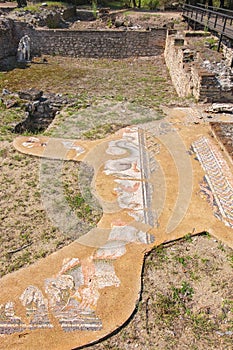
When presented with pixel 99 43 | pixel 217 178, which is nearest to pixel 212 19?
pixel 99 43


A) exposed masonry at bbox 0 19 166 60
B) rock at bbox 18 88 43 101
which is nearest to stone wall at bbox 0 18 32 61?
exposed masonry at bbox 0 19 166 60

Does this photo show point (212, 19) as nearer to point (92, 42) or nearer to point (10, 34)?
point (92, 42)

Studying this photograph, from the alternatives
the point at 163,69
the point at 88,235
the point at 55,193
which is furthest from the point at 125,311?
the point at 163,69

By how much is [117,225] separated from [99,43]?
14.0 metres

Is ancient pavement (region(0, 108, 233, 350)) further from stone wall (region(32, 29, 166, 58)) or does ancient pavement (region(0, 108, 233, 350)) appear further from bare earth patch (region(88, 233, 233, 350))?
stone wall (region(32, 29, 166, 58))

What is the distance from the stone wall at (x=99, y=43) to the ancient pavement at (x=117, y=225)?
1015 centimetres

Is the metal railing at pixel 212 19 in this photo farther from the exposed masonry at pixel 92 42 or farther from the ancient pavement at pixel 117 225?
the ancient pavement at pixel 117 225

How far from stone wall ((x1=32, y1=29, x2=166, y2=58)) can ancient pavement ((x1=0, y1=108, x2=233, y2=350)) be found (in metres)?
10.1

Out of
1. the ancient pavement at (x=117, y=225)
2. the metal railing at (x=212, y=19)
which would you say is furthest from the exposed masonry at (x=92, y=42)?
the ancient pavement at (x=117, y=225)

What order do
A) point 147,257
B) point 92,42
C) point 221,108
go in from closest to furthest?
point 147,257 < point 221,108 < point 92,42

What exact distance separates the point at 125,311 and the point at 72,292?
0.66 metres

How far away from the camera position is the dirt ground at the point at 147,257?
11.3 ft

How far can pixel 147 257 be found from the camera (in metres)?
4.32

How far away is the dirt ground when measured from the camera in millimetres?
3439
